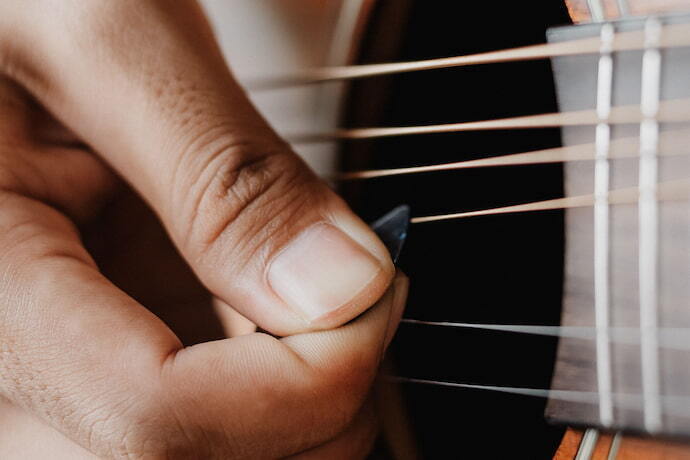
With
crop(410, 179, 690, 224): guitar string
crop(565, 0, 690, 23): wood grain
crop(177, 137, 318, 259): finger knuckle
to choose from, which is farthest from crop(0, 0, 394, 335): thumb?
crop(565, 0, 690, 23): wood grain

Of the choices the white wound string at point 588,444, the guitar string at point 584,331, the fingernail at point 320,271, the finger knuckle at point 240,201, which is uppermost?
the finger knuckle at point 240,201

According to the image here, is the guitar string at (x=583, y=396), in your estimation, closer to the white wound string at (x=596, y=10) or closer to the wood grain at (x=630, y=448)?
the wood grain at (x=630, y=448)

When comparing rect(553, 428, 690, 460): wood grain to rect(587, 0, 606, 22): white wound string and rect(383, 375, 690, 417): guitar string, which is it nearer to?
rect(383, 375, 690, 417): guitar string

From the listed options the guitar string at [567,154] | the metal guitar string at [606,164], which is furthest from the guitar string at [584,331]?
the guitar string at [567,154]

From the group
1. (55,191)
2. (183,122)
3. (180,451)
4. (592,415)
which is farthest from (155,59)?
(592,415)

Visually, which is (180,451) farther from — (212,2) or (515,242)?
(212,2)

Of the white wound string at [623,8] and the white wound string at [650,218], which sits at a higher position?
the white wound string at [623,8]
